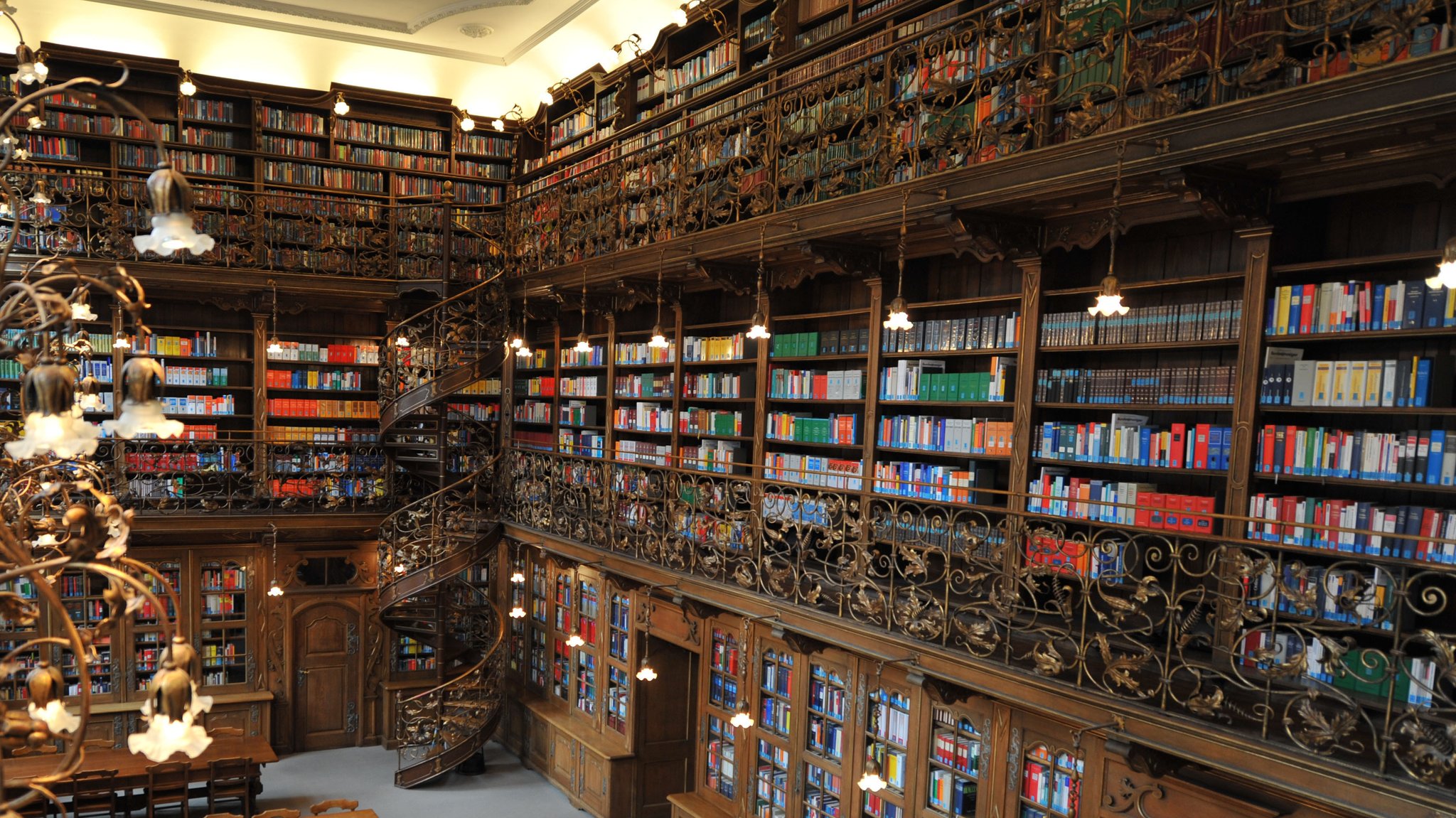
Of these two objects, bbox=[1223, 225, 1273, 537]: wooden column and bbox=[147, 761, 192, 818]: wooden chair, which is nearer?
bbox=[1223, 225, 1273, 537]: wooden column

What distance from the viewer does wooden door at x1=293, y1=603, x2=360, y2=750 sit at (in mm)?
9414

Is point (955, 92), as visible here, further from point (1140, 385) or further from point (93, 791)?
point (93, 791)

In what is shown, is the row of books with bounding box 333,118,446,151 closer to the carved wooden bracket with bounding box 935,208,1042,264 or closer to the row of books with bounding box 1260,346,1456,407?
the carved wooden bracket with bounding box 935,208,1042,264

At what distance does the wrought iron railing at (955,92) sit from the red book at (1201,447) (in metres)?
1.35

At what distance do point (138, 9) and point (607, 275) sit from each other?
577 cm

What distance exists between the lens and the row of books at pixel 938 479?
5090mm

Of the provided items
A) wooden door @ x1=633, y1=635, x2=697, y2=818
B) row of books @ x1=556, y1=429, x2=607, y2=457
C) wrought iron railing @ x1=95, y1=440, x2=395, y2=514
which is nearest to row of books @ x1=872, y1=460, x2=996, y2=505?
wooden door @ x1=633, y1=635, x2=697, y2=818

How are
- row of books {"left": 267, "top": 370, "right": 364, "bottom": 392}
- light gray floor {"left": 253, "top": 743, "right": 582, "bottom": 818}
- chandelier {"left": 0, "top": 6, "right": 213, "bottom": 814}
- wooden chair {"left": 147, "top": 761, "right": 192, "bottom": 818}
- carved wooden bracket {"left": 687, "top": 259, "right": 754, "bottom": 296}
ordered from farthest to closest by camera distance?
1. row of books {"left": 267, "top": 370, "right": 364, "bottom": 392}
2. light gray floor {"left": 253, "top": 743, "right": 582, "bottom": 818}
3. wooden chair {"left": 147, "top": 761, "right": 192, "bottom": 818}
4. carved wooden bracket {"left": 687, "top": 259, "right": 754, "bottom": 296}
5. chandelier {"left": 0, "top": 6, "right": 213, "bottom": 814}

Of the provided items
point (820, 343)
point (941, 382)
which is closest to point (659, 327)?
point (820, 343)

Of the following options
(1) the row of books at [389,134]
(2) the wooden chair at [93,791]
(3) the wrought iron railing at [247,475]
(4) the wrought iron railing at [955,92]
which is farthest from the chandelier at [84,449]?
(1) the row of books at [389,134]

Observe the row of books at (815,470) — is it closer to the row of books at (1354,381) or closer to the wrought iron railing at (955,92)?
the wrought iron railing at (955,92)

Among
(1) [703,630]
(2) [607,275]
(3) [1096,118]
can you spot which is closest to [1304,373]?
(3) [1096,118]

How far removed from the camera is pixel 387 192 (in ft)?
32.9

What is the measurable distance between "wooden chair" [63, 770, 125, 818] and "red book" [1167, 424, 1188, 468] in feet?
25.0
